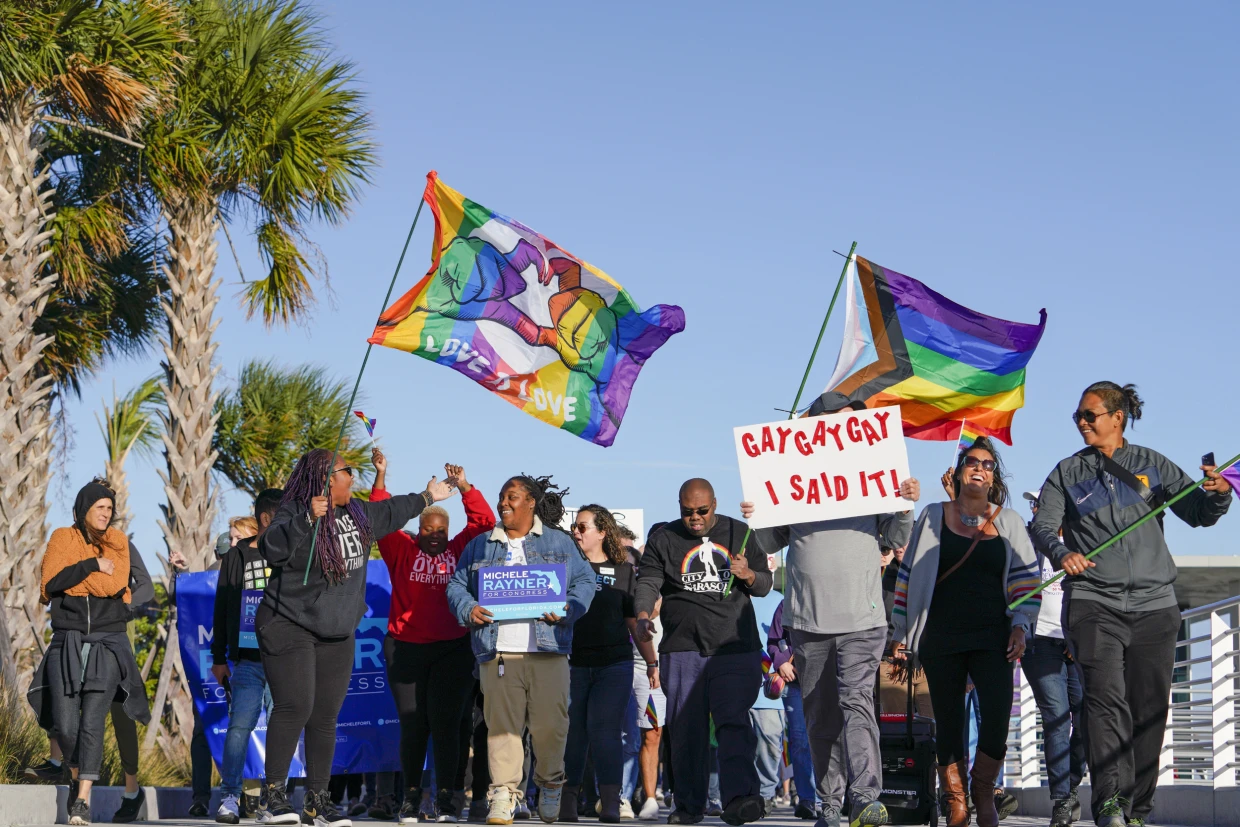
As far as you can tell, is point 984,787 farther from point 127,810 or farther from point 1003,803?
point 127,810

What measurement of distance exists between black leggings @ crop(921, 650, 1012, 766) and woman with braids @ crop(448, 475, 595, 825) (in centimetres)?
225

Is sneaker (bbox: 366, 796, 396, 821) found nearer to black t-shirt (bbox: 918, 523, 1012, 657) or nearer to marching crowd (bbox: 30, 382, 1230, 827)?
marching crowd (bbox: 30, 382, 1230, 827)

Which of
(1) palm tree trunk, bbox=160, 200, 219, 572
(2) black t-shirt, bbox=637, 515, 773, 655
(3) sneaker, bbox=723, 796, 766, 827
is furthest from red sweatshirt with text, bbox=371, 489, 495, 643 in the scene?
(1) palm tree trunk, bbox=160, 200, 219, 572

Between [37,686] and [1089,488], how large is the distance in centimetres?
626

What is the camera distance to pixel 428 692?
33.6 feet

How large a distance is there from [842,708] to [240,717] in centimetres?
375

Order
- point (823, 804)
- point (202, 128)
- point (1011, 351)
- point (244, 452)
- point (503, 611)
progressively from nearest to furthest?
point (823, 804) → point (503, 611) → point (1011, 351) → point (202, 128) → point (244, 452)

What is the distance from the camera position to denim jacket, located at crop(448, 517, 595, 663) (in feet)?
30.6

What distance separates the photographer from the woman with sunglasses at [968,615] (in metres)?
8.15

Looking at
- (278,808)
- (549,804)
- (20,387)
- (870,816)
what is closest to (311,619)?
(278,808)

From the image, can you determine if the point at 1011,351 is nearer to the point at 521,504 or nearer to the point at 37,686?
the point at 521,504

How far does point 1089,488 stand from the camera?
322 inches

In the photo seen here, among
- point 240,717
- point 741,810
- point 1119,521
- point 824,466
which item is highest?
point 824,466

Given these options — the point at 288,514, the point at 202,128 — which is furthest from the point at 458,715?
the point at 202,128
